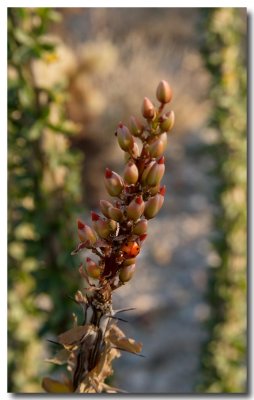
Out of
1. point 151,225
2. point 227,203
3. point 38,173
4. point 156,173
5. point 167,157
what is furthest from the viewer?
point 167,157

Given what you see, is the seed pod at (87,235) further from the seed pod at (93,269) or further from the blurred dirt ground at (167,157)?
the blurred dirt ground at (167,157)

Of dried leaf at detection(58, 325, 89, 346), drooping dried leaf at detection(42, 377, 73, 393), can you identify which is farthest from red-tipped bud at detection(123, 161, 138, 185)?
drooping dried leaf at detection(42, 377, 73, 393)

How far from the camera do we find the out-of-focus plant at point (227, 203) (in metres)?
2.16

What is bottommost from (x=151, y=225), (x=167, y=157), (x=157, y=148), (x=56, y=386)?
(x=56, y=386)

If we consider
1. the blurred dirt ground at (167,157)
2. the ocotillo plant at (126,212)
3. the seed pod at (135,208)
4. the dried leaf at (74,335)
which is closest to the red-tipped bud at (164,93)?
the ocotillo plant at (126,212)

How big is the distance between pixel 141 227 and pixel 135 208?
0.02 metres

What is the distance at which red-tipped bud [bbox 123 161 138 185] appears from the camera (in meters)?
0.57

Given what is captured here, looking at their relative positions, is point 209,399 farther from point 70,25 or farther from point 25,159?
point 70,25

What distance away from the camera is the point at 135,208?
0.57 m

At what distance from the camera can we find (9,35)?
1.45 meters

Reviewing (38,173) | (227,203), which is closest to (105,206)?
(38,173)

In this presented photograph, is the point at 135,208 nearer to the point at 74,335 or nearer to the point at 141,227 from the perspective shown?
the point at 141,227

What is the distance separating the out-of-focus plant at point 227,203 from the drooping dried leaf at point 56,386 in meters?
1.51
